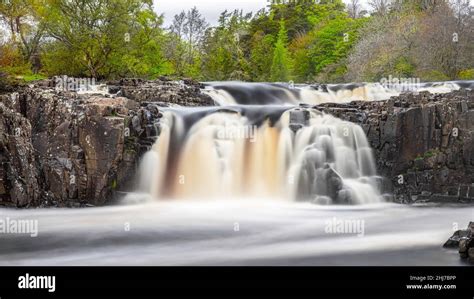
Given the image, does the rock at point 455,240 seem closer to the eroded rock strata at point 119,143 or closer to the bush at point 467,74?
the eroded rock strata at point 119,143

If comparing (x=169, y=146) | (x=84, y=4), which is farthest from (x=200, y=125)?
(x=84, y=4)

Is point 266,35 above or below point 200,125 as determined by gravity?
above

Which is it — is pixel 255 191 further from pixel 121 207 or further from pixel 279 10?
pixel 279 10

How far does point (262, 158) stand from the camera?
66.5 ft

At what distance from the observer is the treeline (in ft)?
102

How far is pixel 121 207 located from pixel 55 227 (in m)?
3.17

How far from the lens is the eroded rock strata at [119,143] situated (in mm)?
18984

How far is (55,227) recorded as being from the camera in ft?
52.0

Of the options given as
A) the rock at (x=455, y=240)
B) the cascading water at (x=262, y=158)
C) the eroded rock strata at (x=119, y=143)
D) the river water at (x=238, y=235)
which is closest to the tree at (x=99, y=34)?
the eroded rock strata at (x=119, y=143)

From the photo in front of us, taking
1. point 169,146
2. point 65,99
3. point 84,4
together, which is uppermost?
point 84,4

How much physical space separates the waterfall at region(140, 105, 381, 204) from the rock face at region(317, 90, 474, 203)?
0.67 m
